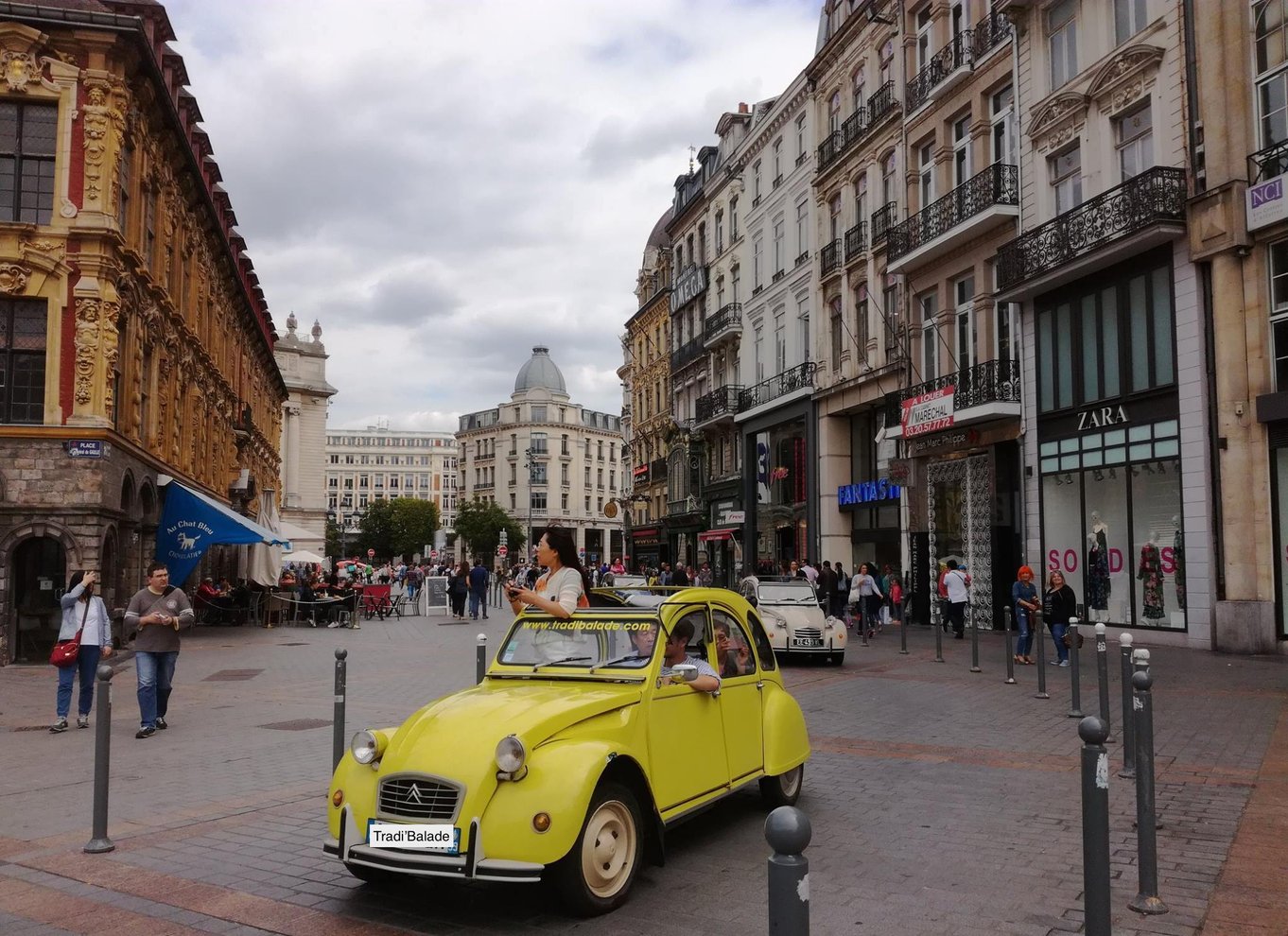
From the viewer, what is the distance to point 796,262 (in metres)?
37.6

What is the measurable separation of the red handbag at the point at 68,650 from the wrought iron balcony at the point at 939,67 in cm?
2324

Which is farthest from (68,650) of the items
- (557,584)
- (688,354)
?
(688,354)

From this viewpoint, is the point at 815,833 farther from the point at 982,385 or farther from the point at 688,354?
the point at 688,354

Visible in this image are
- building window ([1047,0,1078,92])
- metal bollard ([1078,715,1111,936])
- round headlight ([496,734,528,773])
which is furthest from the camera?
building window ([1047,0,1078,92])

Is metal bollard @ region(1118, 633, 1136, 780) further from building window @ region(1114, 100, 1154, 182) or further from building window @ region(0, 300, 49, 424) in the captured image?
building window @ region(0, 300, 49, 424)

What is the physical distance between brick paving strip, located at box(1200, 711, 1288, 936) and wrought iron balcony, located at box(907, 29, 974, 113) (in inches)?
887

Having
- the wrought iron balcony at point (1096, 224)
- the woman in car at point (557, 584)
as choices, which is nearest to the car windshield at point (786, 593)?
the wrought iron balcony at point (1096, 224)

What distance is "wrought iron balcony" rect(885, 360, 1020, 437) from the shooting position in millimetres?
24203

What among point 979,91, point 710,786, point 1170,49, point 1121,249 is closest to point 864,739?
point 710,786

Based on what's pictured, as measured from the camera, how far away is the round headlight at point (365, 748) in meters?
5.46

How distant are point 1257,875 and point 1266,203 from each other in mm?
14988

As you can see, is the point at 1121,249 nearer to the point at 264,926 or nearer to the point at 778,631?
the point at 778,631

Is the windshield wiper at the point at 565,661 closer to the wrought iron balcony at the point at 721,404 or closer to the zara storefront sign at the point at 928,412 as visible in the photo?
the zara storefront sign at the point at 928,412

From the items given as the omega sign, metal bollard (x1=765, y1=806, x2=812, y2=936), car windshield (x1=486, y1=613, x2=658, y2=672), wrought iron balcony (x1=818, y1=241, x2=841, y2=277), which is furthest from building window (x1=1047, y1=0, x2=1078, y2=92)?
the omega sign
